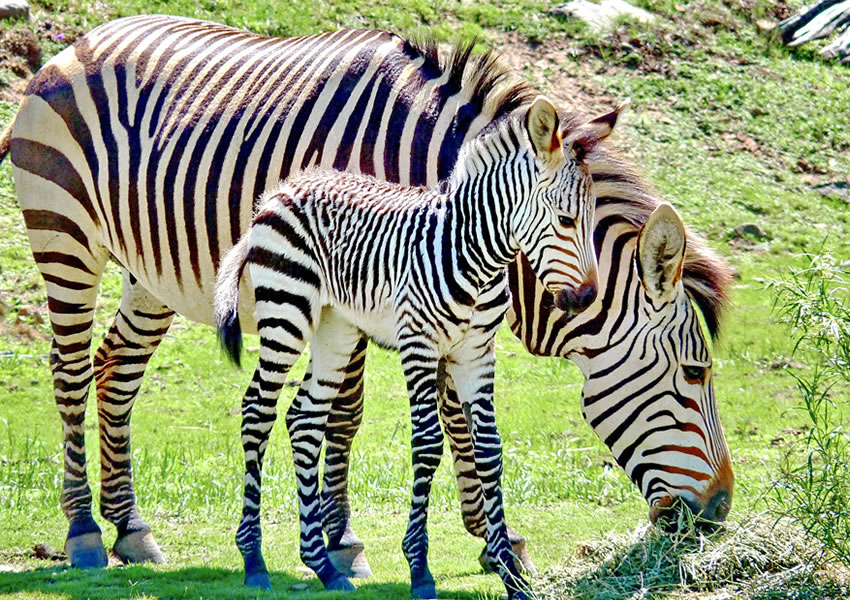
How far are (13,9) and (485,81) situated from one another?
493 inches

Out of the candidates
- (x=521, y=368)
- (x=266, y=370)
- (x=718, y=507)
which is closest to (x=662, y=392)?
(x=718, y=507)

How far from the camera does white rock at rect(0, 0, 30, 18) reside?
17.1 meters

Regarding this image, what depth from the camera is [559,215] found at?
5.82m

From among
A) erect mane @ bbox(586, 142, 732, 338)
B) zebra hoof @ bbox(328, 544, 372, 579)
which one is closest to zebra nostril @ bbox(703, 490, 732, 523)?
erect mane @ bbox(586, 142, 732, 338)

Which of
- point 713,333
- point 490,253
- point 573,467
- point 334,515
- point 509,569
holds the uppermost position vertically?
point 490,253

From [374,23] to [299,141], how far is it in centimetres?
1265

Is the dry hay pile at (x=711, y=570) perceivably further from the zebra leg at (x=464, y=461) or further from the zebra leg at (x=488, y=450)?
the zebra leg at (x=464, y=461)

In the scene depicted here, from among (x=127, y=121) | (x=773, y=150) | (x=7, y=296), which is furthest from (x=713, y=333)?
(x=773, y=150)

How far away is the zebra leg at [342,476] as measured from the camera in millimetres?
7445

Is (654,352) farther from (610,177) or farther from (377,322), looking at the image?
(377,322)

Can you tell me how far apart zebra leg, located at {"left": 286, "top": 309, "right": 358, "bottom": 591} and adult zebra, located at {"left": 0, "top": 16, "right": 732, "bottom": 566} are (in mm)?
418

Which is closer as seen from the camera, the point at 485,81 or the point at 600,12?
the point at 485,81

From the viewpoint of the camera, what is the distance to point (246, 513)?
6742 mm

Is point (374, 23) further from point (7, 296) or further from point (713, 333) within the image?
point (713, 333)
